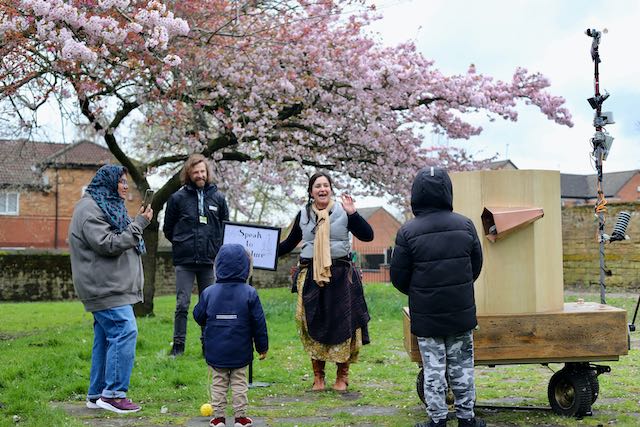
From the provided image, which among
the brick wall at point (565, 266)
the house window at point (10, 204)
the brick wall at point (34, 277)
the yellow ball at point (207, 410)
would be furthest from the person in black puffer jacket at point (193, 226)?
the house window at point (10, 204)

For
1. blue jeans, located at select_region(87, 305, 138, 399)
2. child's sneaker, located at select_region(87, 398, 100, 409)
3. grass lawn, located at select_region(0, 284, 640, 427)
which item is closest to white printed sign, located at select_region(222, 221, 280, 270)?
grass lawn, located at select_region(0, 284, 640, 427)

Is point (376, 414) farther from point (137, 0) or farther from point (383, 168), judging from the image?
point (383, 168)

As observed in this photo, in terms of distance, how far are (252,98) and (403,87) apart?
2.99 meters

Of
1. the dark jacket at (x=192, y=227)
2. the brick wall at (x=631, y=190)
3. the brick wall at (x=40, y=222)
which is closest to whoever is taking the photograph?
the dark jacket at (x=192, y=227)

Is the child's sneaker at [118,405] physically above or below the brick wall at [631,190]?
below

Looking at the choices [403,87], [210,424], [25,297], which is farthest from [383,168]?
[25,297]

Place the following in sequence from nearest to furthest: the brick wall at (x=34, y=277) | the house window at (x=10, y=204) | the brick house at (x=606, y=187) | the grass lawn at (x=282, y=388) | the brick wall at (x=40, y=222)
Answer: the grass lawn at (x=282, y=388) < the brick wall at (x=34, y=277) < the brick wall at (x=40, y=222) < the house window at (x=10, y=204) < the brick house at (x=606, y=187)

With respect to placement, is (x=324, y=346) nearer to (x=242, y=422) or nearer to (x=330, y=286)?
(x=330, y=286)

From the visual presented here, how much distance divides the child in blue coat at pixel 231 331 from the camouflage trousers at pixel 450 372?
45.0 inches

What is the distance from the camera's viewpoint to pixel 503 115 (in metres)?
15.3

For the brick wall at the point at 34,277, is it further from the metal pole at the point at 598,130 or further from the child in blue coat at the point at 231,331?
the child in blue coat at the point at 231,331

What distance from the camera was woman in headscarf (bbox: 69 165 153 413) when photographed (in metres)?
5.55

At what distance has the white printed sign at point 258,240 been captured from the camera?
6676mm

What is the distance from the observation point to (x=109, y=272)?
5.61 m
